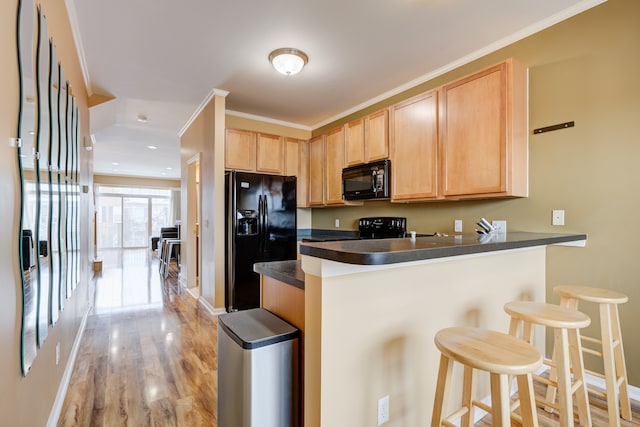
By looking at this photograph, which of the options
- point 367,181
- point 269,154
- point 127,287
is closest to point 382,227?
point 367,181

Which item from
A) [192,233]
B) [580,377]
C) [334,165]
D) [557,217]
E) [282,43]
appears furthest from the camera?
[192,233]

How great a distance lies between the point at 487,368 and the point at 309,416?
708 millimetres

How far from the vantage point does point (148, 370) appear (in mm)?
2314

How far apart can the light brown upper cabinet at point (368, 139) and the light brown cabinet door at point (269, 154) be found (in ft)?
3.35

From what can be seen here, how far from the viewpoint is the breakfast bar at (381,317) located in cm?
117

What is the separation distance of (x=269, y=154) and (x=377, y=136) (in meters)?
1.57

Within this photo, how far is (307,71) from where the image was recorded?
308 cm

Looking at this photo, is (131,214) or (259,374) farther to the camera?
(131,214)

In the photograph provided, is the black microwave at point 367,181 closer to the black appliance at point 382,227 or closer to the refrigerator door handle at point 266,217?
the black appliance at point 382,227

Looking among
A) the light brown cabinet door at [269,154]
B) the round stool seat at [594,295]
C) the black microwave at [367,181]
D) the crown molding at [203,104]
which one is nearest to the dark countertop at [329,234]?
the black microwave at [367,181]

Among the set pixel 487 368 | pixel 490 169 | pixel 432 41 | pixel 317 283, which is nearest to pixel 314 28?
pixel 432 41

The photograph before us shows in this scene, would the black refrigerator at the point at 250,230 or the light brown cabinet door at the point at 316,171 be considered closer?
the black refrigerator at the point at 250,230

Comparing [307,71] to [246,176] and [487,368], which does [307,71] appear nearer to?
[246,176]

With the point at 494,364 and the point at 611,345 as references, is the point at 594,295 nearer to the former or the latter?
the point at 611,345
